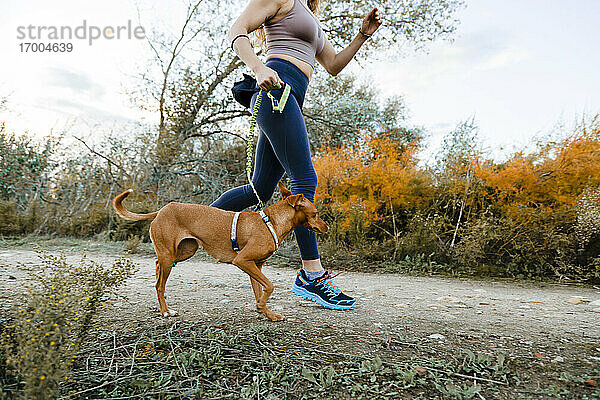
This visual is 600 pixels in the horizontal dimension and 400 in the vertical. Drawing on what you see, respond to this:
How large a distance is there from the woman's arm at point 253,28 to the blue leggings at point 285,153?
17 centimetres

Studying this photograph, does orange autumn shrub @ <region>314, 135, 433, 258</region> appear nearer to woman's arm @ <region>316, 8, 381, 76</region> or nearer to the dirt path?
the dirt path

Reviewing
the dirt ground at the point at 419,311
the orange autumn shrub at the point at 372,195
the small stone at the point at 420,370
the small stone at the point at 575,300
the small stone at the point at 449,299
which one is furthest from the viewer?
the orange autumn shrub at the point at 372,195

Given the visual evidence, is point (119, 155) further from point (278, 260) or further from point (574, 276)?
point (574, 276)

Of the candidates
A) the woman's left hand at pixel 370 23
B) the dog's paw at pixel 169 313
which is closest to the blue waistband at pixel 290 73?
the woman's left hand at pixel 370 23

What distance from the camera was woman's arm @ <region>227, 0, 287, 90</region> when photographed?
2.35m

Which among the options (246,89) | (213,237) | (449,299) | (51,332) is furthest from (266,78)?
(449,299)

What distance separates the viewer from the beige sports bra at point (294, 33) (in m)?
2.62

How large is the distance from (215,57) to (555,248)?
8904 millimetres

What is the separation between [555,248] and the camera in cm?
472

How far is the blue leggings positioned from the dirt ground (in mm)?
631

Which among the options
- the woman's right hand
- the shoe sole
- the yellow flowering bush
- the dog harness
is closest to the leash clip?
the woman's right hand

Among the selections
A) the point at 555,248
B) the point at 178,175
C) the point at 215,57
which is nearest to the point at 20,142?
the point at 178,175

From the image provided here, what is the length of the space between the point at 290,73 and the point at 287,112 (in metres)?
0.28

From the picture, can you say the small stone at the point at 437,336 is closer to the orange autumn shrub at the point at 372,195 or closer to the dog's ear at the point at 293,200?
the dog's ear at the point at 293,200
